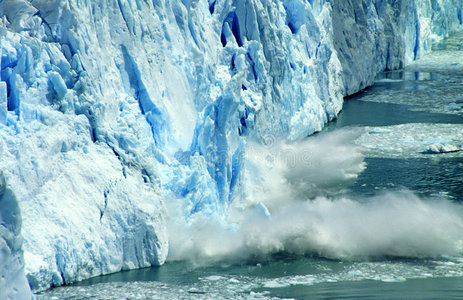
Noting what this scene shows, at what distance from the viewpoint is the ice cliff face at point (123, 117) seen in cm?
715

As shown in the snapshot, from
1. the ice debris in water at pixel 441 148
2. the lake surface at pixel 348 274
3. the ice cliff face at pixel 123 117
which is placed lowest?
the lake surface at pixel 348 274

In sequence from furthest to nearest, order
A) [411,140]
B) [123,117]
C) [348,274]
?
1. [411,140]
2. [123,117]
3. [348,274]

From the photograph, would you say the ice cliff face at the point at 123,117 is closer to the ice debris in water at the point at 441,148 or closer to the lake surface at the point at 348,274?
the lake surface at the point at 348,274

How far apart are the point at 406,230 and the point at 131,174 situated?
4.51 meters

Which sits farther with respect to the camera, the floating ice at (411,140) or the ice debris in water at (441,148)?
the floating ice at (411,140)

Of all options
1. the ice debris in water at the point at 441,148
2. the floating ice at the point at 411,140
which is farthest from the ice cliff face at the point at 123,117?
the ice debris in water at the point at 441,148

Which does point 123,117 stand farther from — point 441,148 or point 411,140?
point 411,140

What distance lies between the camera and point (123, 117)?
8836 millimetres

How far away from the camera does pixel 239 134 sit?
494 inches

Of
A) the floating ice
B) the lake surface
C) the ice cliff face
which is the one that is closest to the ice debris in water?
the floating ice

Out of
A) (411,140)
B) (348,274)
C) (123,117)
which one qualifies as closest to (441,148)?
(411,140)

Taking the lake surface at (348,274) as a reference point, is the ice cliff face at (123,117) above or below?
above

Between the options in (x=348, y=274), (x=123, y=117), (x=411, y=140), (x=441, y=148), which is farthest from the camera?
(x=411, y=140)

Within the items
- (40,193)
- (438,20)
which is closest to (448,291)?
(40,193)
